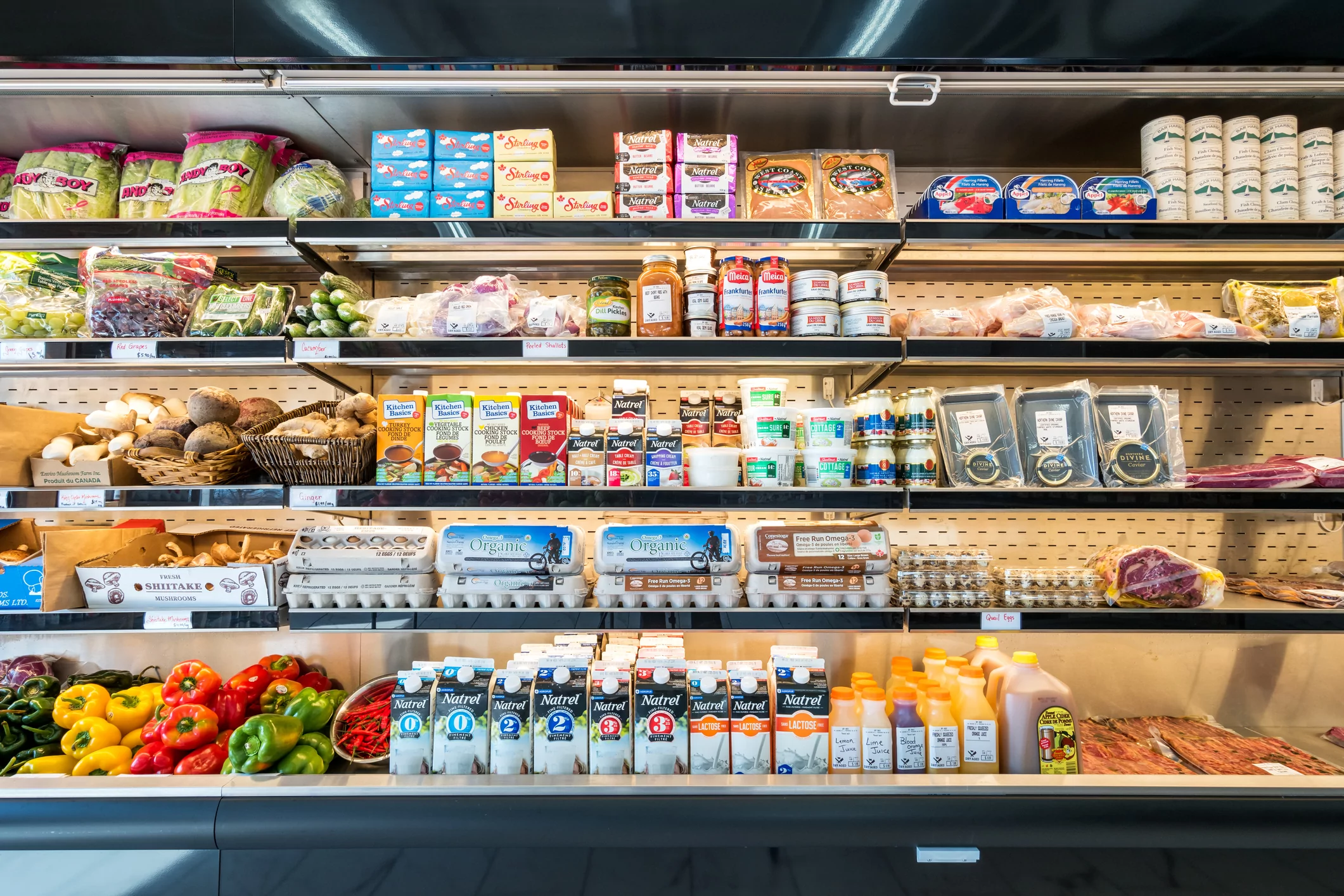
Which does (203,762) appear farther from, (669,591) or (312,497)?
(669,591)

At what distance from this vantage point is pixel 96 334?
2107 millimetres

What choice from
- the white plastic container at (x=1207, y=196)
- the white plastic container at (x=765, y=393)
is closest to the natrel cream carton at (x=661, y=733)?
the white plastic container at (x=765, y=393)

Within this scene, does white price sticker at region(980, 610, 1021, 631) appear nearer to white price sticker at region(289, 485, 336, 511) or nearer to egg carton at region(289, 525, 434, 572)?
egg carton at region(289, 525, 434, 572)

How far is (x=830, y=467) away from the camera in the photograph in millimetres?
2043

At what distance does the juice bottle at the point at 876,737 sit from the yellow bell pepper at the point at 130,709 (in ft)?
7.75

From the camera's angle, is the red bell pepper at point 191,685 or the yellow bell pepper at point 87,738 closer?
the yellow bell pepper at point 87,738

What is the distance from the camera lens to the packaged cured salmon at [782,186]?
7.15 feet

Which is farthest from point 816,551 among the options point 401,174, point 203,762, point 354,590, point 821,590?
point 203,762

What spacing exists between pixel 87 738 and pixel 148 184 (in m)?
1.85

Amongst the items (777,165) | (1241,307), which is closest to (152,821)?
(777,165)

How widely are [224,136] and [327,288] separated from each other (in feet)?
2.40

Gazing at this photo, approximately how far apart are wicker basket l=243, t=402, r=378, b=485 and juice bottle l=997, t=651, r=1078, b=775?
2.11 metres

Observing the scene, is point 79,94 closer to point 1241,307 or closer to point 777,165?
point 777,165

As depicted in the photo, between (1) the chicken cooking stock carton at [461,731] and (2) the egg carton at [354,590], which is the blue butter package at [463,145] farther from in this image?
(1) the chicken cooking stock carton at [461,731]
